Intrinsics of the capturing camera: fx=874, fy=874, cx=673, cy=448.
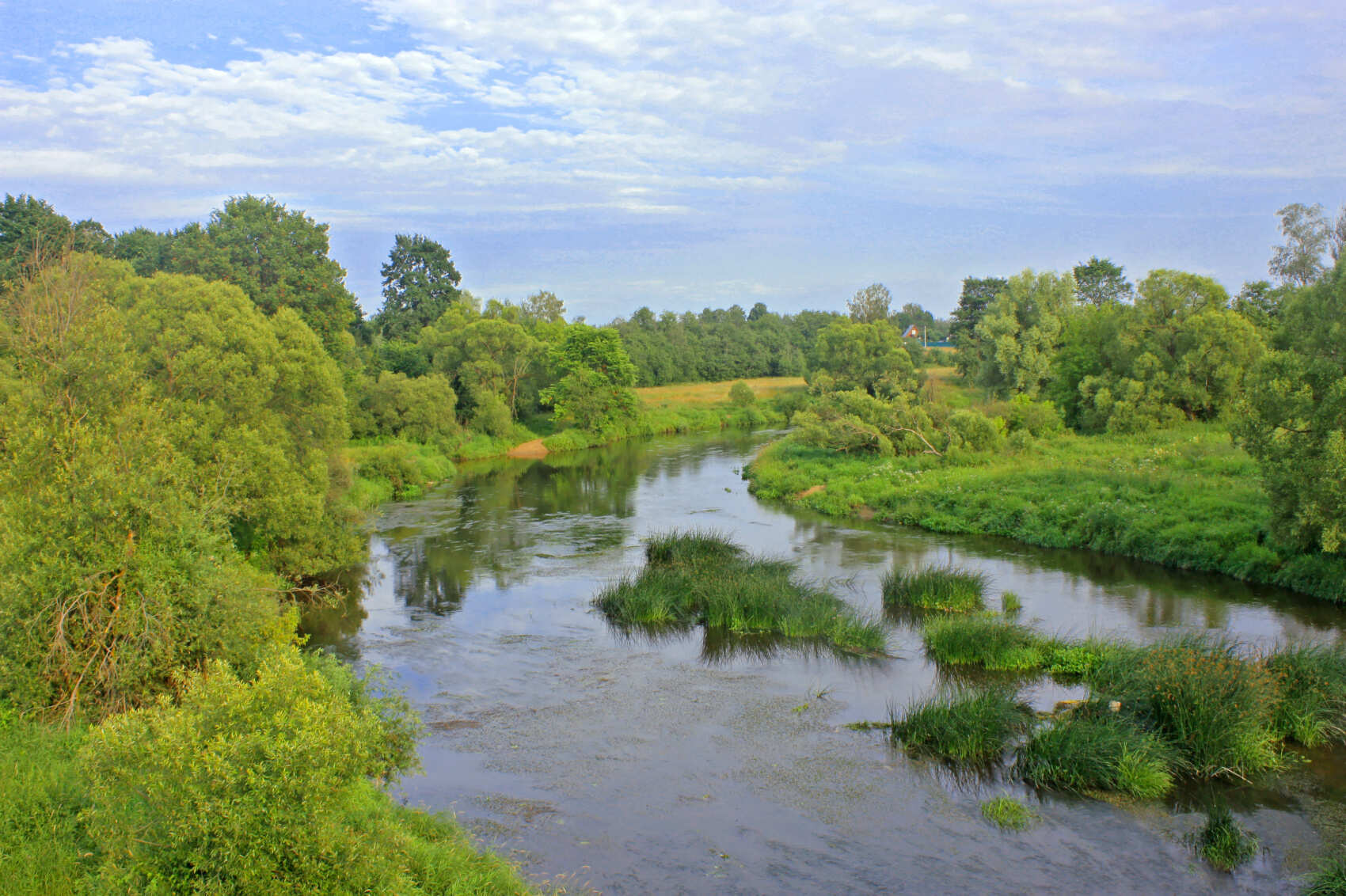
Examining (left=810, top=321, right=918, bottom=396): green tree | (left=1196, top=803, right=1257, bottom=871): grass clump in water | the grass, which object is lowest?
(left=1196, top=803, right=1257, bottom=871): grass clump in water

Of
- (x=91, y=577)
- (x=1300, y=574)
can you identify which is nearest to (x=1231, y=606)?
(x=1300, y=574)

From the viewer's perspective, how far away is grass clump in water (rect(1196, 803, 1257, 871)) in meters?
9.77

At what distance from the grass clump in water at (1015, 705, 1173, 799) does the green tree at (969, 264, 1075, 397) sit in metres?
41.0

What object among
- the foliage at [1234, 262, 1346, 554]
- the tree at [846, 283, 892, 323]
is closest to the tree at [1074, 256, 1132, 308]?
the tree at [846, 283, 892, 323]

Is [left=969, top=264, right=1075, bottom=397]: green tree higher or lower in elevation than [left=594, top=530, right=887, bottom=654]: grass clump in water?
higher

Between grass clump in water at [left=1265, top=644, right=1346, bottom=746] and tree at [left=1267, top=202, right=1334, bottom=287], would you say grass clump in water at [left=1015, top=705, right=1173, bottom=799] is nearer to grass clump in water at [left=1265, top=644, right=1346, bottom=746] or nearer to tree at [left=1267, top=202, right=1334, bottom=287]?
grass clump in water at [left=1265, top=644, right=1346, bottom=746]

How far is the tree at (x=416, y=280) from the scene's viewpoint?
73.3 m

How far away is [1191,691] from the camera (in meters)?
12.1

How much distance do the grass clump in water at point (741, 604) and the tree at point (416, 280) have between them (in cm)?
5668

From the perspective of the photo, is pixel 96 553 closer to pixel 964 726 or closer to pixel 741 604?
pixel 964 726

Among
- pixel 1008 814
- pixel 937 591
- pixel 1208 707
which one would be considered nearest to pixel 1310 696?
pixel 1208 707

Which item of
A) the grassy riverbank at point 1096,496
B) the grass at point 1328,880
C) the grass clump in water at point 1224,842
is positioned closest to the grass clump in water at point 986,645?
the grass clump in water at point 1224,842

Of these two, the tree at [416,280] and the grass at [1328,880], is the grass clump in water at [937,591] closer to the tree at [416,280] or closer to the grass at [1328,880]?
the grass at [1328,880]

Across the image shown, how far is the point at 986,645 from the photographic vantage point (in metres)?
16.2
